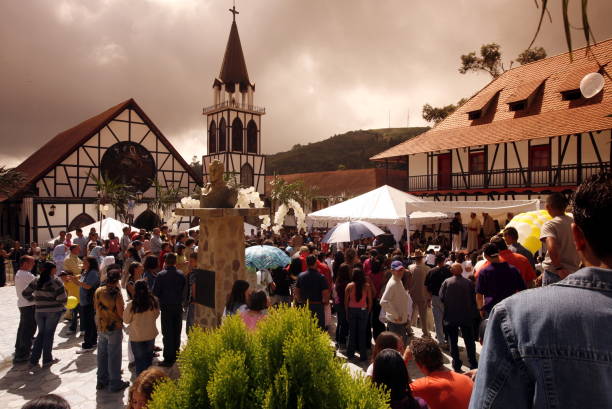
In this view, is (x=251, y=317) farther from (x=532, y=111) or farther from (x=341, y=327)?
(x=532, y=111)

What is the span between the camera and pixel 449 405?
3.13 metres

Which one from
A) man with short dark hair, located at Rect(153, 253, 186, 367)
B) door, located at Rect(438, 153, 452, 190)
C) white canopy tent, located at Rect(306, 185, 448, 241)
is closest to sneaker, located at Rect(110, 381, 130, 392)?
man with short dark hair, located at Rect(153, 253, 186, 367)

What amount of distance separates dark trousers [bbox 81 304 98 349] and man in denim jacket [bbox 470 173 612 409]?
8233 millimetres

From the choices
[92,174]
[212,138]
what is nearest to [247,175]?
[212,138]

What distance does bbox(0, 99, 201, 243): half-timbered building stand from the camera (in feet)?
88.5

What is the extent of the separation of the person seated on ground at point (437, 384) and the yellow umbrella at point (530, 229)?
194 inches

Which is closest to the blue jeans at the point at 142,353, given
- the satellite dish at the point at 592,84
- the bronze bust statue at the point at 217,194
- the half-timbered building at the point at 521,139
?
the bronze bust statue at the point at 217,194

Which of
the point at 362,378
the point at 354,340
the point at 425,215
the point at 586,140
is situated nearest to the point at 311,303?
the point at 354,340

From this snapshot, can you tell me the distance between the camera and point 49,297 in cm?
670

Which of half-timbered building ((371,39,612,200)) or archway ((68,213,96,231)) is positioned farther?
archway ((68,213,96,231))

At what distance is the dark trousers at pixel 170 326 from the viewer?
689 cm

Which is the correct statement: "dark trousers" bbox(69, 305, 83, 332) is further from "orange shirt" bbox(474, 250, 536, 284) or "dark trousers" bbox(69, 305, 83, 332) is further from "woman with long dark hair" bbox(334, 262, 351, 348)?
"orange shirt" bbox(474, 250, 536, 284)

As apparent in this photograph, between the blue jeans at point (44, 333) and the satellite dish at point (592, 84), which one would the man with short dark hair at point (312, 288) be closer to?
the blue jeans at point (44, 333)

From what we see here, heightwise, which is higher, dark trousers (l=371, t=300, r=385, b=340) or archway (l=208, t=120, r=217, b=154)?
archway (l=208, t=120, r=217, b=154)
